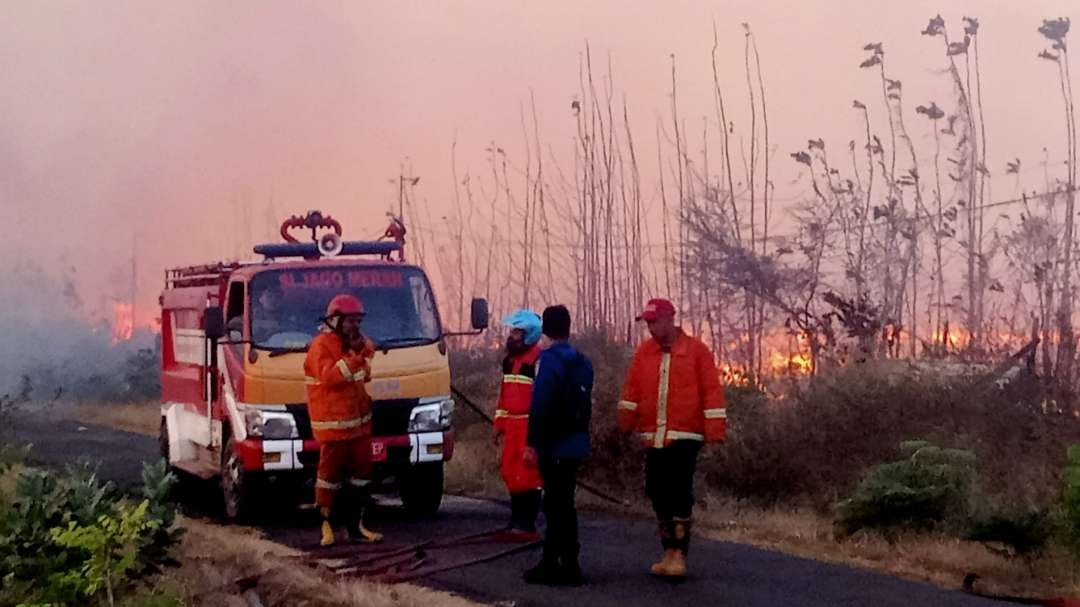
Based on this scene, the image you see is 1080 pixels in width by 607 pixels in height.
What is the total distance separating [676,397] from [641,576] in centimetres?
134

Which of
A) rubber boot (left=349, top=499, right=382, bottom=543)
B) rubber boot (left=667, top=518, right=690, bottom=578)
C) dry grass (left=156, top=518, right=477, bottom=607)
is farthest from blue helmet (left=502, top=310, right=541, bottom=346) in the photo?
dry grass (left=156, top=518, right=477, bottom=607)

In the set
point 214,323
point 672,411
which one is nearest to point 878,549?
point 672,411

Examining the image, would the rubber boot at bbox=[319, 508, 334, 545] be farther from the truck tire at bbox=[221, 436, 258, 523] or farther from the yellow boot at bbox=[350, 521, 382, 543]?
the truck tire at bbox=[221, 436, 258, 523]

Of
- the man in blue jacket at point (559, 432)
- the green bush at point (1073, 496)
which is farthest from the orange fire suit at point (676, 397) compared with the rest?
the green bush at point (1073, 496)

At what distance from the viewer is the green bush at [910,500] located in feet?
39.4

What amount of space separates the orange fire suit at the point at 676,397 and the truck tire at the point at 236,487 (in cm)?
450

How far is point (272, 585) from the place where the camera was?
9508mm

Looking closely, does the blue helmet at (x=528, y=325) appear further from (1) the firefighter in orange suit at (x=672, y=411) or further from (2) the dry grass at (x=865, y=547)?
(2) the dry grass at (x=865, y=547)

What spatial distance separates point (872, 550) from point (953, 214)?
7734 mm

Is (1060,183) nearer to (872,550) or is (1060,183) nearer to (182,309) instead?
(872,550)

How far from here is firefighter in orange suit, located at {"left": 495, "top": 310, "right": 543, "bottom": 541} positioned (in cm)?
1122

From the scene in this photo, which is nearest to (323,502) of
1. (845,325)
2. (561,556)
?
(561,556)

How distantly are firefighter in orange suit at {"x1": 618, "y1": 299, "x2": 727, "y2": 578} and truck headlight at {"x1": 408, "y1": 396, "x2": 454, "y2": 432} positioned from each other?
375 centimetres

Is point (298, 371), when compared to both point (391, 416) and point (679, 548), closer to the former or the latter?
point (391, 416)
